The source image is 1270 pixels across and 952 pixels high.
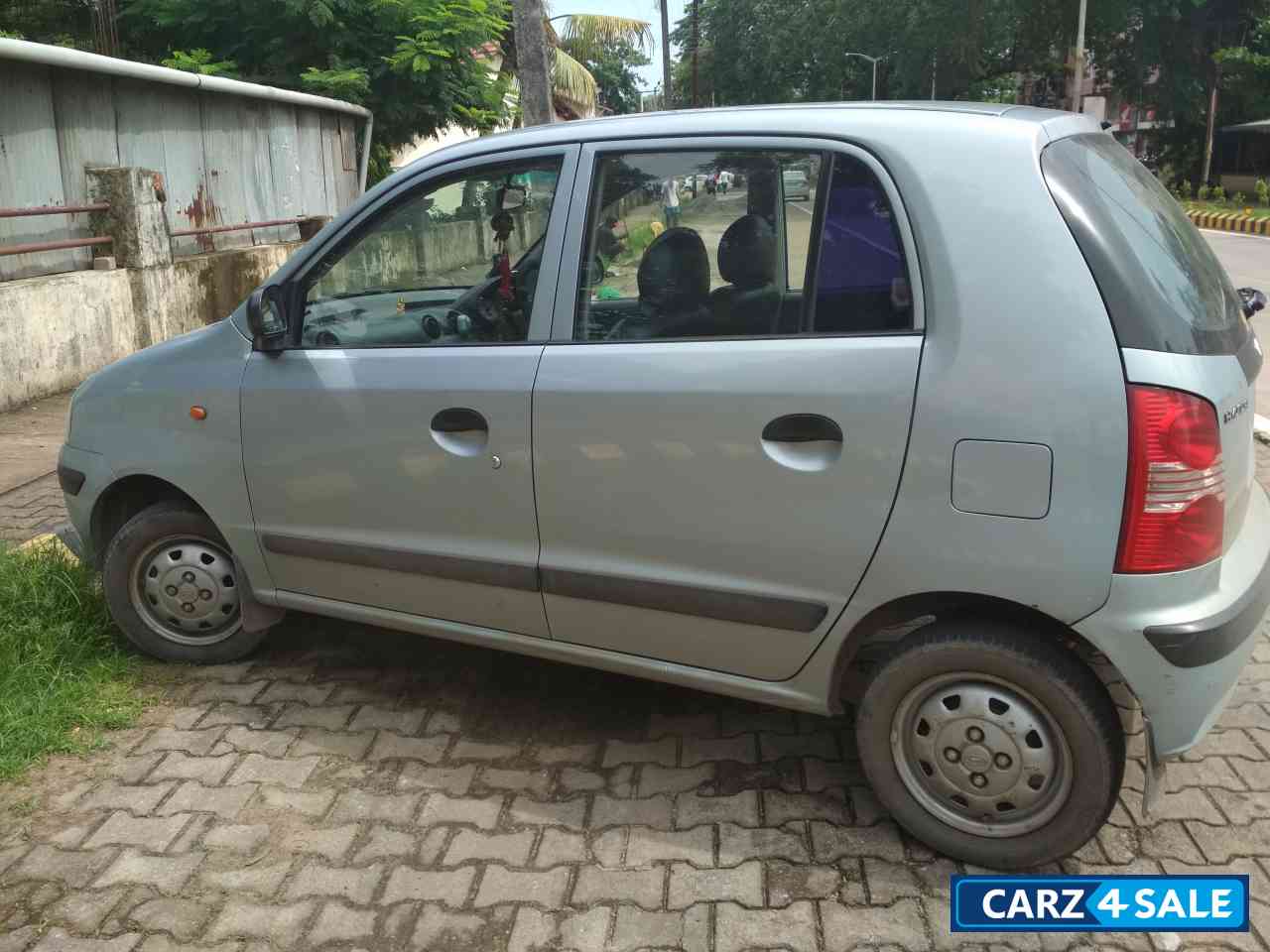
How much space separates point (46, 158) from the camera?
965cm

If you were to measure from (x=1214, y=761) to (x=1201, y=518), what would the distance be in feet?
3.86

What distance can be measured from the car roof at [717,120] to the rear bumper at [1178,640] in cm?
113

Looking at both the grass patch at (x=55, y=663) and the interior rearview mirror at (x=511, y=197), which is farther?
the grass patch at (x=55, y=663)

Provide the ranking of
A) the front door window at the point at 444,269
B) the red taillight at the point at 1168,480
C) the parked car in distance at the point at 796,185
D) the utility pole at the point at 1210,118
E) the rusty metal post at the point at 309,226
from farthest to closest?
the utility pole at the point at 1210,118 < the rusty metal post at the point at 309,226 < the front door window at the point at 444,269 < the parked car in distance at the point at 796,185 < the red taillight at the point at 1168,480

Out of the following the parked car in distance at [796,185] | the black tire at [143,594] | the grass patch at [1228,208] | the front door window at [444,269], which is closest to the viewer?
the parked car in distance at [796,185]

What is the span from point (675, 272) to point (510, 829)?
5.06ft

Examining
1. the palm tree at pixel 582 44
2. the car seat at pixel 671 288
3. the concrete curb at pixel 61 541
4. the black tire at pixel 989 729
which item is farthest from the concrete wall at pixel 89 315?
the palm tree at pixel 582 44

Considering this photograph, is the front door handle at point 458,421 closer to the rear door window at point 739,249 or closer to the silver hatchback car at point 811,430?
the silver hatchback car at point 811,430

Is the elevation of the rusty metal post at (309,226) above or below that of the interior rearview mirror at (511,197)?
below

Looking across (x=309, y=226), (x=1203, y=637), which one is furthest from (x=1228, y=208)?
(x=1203, y=637)

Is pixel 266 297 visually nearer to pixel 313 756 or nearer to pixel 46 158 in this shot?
pixel 313 756

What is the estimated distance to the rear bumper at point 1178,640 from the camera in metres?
2.50

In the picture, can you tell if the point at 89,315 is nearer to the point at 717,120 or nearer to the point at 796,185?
the point at 717,120

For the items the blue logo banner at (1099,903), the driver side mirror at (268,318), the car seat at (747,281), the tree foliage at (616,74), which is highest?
the tree foliage at (616,74)
